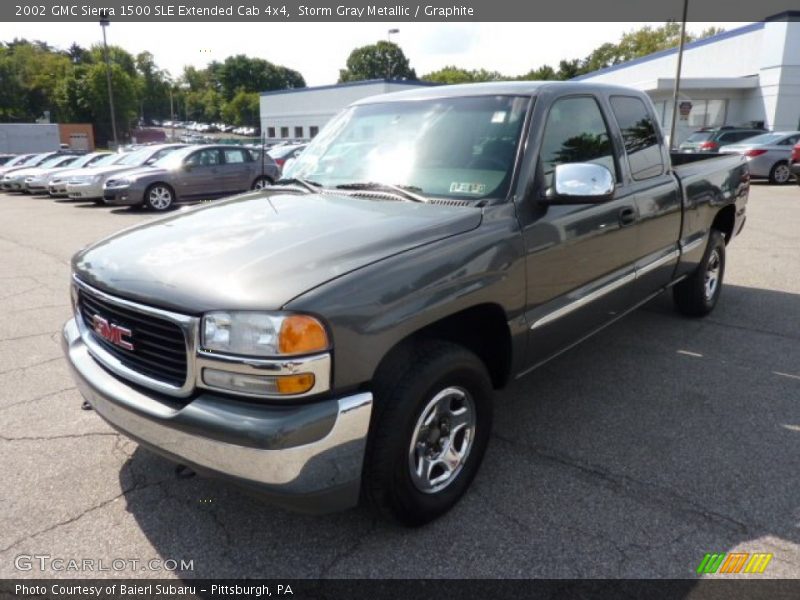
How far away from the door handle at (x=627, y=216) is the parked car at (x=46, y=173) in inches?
765

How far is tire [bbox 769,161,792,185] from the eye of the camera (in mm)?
17641

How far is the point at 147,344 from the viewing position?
234 cm

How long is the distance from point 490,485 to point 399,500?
2.22 ft

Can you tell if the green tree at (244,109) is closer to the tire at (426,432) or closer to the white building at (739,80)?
the white building at (739,80)

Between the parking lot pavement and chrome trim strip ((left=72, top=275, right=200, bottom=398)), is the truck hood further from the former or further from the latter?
the parking lot pavement

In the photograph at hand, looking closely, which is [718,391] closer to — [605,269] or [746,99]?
[605,269]

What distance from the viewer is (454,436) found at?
8.86 feet

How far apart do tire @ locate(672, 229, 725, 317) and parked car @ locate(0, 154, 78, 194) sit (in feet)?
70.5

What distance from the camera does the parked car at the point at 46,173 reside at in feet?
64.9

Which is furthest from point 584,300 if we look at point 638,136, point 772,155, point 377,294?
point 772,155

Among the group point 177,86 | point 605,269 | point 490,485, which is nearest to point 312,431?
point 490,485

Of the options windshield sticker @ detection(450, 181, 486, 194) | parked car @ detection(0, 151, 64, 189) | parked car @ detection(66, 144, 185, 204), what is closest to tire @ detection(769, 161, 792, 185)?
parked car @ detection(66, 144, 185, 204)

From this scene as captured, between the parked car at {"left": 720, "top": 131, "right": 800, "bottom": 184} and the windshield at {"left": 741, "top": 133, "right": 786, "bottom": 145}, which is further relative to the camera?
the windshield at {"left": 741, "top": 133, "right": 786, "bottom": 145}

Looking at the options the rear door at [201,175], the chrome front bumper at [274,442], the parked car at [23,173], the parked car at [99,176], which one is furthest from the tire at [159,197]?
the chrome front bumper at [274,442]
